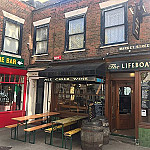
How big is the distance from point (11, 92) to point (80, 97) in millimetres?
4293

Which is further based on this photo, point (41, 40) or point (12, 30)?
point (41, 40)

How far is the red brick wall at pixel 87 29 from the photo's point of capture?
6964 mm

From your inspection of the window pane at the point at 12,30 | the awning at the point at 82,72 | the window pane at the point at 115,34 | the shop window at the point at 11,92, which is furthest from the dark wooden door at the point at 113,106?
the window pane at the point at 12,30

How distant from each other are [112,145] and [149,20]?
5.33m

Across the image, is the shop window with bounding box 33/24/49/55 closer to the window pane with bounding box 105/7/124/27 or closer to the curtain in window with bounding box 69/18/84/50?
the curtain in window with bounding box 69/18/84/50

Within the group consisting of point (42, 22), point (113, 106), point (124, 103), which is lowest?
point (113, 106)

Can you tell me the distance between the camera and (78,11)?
8641 mm

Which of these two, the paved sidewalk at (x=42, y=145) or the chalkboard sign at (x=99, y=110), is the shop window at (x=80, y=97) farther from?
the paved sidewalk at (x=42, y=145)

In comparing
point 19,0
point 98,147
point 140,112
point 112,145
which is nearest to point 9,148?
point 98,147

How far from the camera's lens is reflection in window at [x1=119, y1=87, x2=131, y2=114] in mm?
7812

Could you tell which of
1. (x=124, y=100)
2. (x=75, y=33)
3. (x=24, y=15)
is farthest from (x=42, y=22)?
(x=124, y=100)

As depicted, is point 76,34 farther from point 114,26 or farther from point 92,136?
point 92,136

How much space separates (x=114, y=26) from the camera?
7.58 m

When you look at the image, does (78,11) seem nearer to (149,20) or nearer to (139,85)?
(149,20)
